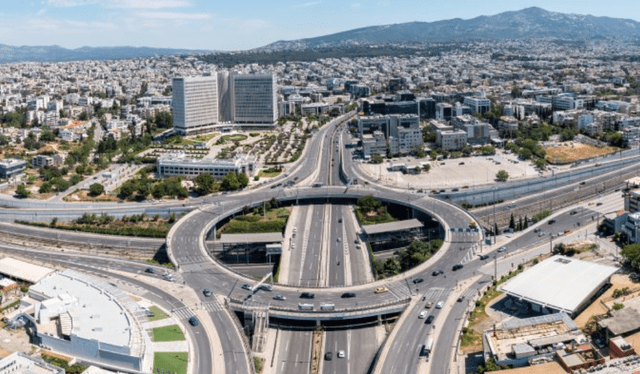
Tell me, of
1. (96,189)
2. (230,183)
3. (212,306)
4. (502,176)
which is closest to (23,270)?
(212,306)

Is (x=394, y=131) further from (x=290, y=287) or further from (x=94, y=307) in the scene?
(x=94, y=307)

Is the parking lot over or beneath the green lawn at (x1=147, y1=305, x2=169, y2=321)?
over

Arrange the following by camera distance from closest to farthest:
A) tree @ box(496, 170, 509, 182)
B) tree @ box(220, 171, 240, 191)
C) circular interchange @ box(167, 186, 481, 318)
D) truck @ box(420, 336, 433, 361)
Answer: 1. truck @ box(420, 336, 433, 361)
2. circular interchange @ box(167, 186, 481, 318)
3. tree @ box(220, 171, 240, 191)
4. tree @ box(496, 170, 509, 182)

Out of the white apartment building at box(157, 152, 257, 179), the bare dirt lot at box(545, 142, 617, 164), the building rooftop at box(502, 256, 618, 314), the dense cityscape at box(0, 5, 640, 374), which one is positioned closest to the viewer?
the dense cityscape at box(0, 5, 640, 374)

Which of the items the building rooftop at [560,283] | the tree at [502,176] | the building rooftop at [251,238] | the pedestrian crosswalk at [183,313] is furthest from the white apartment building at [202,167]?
the building rooftop at [560,283]

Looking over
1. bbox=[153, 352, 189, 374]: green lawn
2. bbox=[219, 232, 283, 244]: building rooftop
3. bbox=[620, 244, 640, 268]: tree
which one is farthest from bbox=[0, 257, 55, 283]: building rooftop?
bbox=[620, 244, 640, 268]: tree

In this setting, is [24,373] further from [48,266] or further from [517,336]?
[517,336]

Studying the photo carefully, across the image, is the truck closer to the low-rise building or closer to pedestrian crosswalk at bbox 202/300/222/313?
pedestrian crosswalk at bbox 202/300/222/313
